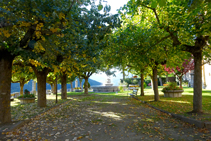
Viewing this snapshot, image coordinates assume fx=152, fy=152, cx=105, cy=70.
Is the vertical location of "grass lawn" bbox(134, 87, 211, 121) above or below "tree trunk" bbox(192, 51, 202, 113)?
below

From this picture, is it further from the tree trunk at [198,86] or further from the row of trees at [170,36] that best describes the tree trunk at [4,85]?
the tree trunk at [198,86]

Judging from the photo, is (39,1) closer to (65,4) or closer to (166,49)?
(65,4)

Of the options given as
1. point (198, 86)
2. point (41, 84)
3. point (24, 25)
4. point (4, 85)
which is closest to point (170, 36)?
point (198, 86)

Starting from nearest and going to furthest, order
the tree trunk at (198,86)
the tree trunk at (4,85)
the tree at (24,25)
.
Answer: the tree at (24,25), the tree trunk at (4,85), the tree trunk at (198,86)

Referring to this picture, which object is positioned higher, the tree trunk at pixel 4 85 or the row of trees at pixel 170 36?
the row of trees at pixel 170 36

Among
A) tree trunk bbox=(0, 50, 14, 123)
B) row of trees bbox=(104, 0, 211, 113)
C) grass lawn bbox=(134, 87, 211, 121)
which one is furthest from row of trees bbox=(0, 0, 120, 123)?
grass lawn bbox=(134, 87, 211, 121)

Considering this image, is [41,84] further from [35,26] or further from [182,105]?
[182,105]

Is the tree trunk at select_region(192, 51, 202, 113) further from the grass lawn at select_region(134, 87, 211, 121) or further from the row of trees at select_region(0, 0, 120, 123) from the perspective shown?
the row of trees at select_region(0, 0, 120, 123)

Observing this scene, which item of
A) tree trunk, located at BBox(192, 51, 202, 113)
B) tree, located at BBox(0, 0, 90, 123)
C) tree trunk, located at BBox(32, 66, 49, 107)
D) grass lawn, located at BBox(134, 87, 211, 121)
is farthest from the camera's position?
tree trunk, located at BBox(32, 66, 49, 107)

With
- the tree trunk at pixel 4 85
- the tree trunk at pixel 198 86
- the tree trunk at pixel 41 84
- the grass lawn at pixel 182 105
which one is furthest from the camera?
the tree trunk at pixel 41 84

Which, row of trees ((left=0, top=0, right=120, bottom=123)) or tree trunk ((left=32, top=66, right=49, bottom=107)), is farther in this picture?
tree trunk ((left=32, top=66, right=49, bottom=107))

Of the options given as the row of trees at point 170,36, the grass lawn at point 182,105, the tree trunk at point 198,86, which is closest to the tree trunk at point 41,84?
the row of trees at point 170,36

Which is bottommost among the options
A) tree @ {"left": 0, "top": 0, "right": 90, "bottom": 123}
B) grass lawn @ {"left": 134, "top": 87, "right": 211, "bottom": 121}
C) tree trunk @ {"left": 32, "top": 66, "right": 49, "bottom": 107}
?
grass lawn @ {"left": 134, "top": 87, "right": 211, "bottom": 121}

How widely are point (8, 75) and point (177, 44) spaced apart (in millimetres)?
8064
